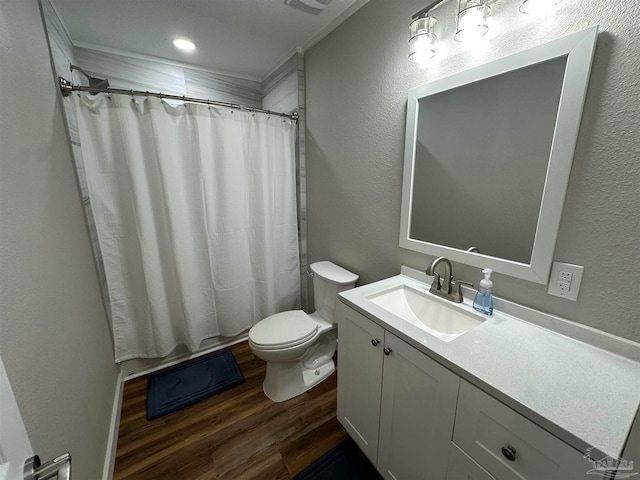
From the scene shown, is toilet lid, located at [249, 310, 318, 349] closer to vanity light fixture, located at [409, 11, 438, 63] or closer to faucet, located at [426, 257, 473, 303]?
faucet, located at [426, 257, 473, 303]

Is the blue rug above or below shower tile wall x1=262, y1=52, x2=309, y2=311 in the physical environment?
below

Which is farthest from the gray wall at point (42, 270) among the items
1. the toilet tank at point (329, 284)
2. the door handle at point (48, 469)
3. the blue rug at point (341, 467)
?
the toilet tank at point (329, 284)

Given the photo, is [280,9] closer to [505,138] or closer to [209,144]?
[209,144]

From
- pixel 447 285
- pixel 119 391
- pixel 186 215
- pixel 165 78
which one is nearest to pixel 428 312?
pixel 447 285

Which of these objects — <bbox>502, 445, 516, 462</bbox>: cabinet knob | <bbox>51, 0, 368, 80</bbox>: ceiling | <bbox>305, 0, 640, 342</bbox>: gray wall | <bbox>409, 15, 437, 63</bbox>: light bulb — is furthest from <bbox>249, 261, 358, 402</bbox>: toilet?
<bbox>51, 0, 368, 80</bbox>: ceiling

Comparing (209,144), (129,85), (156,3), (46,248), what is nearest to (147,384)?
(46,248)

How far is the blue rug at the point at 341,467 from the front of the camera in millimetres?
1257

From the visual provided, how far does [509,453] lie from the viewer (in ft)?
2.21

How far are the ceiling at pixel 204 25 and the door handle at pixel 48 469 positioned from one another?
2036mm

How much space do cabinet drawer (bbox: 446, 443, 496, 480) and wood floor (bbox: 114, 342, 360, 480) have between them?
779mm

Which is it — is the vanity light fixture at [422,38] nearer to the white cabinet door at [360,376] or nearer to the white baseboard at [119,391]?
the white cabinet door at [360,376]

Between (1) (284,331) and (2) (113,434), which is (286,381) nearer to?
(1) (284,331)

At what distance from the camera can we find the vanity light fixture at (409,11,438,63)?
1.13 metres

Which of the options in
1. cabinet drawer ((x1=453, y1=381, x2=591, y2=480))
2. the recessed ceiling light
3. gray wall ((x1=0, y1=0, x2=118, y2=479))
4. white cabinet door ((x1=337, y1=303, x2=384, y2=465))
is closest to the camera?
cabinet drawer ((x1=453, y1=381, x2=591, y2=480))
